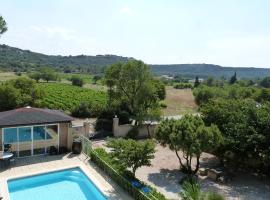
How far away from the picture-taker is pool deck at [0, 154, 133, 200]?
16.1m

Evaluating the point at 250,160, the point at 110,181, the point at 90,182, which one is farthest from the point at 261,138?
the point at 90,182

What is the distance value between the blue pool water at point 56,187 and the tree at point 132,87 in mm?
12353

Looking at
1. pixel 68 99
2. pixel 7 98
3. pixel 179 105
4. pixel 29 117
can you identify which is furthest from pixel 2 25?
pixel 179 105

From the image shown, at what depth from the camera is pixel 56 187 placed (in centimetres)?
1752

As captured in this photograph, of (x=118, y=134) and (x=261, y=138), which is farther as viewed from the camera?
(x=118, y=134)

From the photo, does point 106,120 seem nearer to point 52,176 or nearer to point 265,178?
point 52,176

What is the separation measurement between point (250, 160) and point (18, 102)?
2499cm

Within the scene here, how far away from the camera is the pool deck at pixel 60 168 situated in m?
16.1

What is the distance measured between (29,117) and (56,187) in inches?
220

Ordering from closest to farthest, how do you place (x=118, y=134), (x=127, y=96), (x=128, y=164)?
(x=128, y=164)
(x=118, y=134)
(x=127, y=96)

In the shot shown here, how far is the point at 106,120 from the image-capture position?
29844 millimetres

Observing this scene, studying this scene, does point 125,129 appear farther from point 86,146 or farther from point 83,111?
point 83,111

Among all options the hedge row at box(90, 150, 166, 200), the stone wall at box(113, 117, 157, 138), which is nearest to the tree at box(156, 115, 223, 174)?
the hedge row at box(90, 150, 166, 200)

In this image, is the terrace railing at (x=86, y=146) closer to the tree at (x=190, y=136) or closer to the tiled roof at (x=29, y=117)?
the tiled roof at (x=29, y=117)
